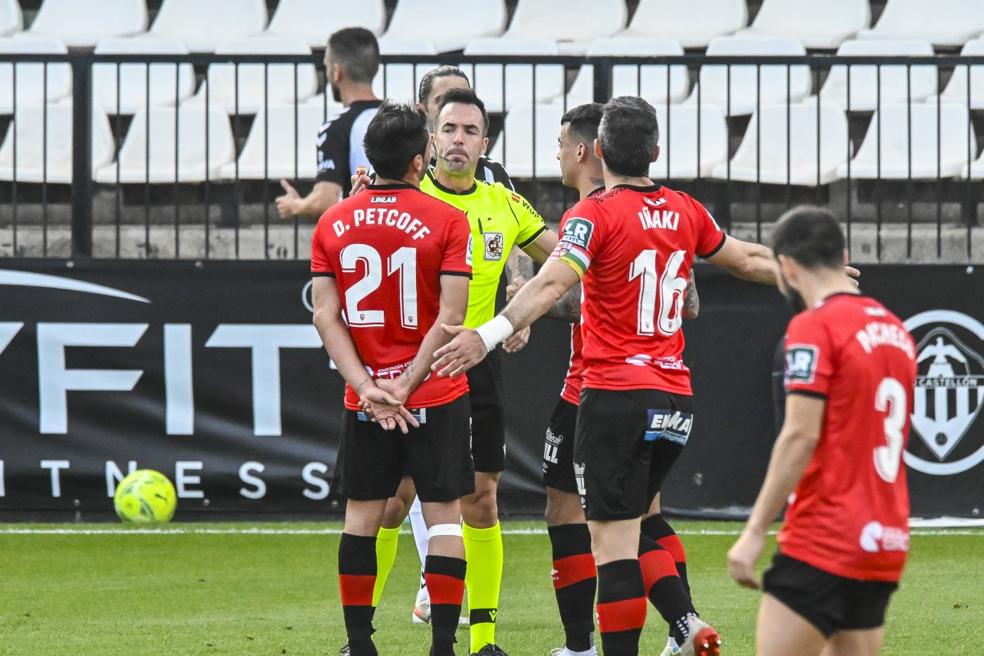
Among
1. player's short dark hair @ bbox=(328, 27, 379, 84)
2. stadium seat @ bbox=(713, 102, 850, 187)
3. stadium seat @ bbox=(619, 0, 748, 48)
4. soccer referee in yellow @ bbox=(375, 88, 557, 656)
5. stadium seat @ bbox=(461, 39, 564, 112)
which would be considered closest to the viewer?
soccer referee in yellow @ bbox=(375, 88, 557, 656)

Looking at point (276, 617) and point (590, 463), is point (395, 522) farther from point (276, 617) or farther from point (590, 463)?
point (590, 463)

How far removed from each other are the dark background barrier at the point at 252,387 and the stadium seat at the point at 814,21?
483cm

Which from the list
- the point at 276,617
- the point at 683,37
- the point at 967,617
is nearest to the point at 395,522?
the point at 276,617

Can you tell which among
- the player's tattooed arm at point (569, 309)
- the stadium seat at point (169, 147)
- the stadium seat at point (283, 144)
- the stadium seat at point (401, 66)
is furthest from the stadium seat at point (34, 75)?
the player's tattooed arm at point (569, 309)

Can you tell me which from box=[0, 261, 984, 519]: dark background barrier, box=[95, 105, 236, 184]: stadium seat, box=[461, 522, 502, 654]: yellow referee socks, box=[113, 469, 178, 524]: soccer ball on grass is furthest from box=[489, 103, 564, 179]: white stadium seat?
box=[461, 522, 502, 654]: yellow referee socks

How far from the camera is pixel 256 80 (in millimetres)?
14047

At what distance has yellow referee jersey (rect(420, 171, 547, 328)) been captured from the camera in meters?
6.40

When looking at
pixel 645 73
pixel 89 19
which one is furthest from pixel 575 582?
pixel 89 19

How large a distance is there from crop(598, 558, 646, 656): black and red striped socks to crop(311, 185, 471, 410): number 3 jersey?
843mm

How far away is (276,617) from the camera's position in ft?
22.7

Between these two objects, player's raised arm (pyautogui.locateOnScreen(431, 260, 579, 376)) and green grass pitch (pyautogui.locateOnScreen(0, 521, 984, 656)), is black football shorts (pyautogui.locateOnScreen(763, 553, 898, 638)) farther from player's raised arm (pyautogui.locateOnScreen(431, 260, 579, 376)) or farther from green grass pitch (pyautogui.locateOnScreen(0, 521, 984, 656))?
green grass pitch (pyautogui.locateOnScreen(0, 521, 984, 656))

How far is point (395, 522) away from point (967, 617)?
251cm

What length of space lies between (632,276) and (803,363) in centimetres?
159

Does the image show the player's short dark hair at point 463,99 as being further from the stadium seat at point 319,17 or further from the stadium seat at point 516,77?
the stadium seat at point 319,17
